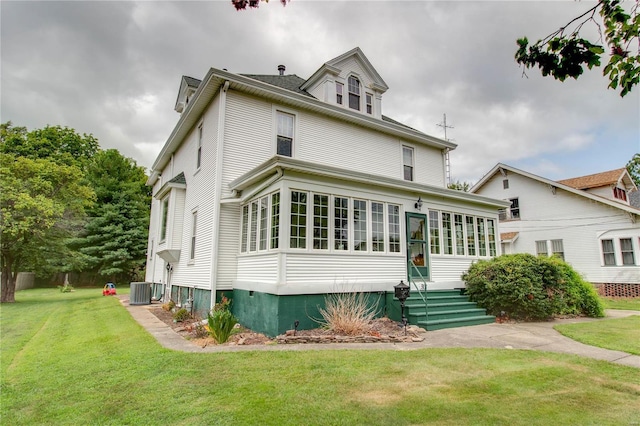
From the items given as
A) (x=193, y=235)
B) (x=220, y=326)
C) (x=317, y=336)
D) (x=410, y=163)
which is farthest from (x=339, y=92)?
(x=220, y=326)

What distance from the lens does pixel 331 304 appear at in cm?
752

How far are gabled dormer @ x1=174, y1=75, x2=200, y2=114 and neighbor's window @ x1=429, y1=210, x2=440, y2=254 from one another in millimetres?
9530

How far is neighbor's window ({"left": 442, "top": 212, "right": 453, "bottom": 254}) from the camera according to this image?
10.6m

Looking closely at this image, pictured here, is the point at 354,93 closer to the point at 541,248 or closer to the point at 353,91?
the point at 353,91

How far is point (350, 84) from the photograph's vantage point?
1281cm

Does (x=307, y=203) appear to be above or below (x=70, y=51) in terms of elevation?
below

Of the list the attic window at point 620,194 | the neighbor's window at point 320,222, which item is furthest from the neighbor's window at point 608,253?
the neighbor's window at point 320,222

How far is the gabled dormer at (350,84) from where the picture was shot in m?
12.1

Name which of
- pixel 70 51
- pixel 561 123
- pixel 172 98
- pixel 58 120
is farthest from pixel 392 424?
pixel 58 120

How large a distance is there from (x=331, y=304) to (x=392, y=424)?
4.28 meters

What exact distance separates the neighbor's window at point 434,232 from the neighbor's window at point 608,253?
1273 cm

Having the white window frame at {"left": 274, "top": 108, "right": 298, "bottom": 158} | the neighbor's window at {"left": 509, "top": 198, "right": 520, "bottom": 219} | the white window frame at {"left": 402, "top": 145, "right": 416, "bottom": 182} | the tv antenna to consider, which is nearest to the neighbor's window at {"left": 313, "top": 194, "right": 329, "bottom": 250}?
the white window frame at {"left": 274, "top": 108, "right": 298, "bottom": 158}

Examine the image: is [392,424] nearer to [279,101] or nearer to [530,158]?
[279,101]

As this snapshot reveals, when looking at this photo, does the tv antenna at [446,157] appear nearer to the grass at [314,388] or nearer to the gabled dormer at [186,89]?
the grass at [314,388]
